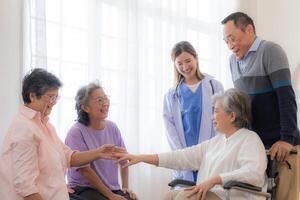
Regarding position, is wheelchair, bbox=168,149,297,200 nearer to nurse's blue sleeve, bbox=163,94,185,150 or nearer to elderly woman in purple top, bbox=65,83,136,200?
elderly woman in purple top, bbox=65,83,136,200

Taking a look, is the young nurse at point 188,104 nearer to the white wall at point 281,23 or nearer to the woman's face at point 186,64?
the woman's face at point 186,64

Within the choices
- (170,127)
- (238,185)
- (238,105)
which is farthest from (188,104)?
(238,185)

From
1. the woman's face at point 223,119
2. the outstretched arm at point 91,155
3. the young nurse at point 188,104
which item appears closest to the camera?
the outstretched arm at point 91,155

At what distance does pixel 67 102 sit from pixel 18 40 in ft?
1.65

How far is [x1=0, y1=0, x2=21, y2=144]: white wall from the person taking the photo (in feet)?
8.07

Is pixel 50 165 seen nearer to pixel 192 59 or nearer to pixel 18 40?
pixel 18 40

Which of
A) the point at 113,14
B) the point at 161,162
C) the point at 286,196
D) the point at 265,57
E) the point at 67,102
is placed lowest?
the point at 286,196

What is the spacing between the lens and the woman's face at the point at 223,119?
2.45 meters

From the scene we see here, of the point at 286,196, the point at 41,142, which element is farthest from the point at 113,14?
the point at 286,196

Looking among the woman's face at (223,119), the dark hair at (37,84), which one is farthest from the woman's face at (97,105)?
the woman's face at (223,119)

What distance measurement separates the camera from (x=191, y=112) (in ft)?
10.1

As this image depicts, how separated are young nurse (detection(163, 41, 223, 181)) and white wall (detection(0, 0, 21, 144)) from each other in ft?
3.54

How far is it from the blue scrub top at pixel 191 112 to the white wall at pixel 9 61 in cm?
113

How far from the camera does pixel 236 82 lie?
274 cm
